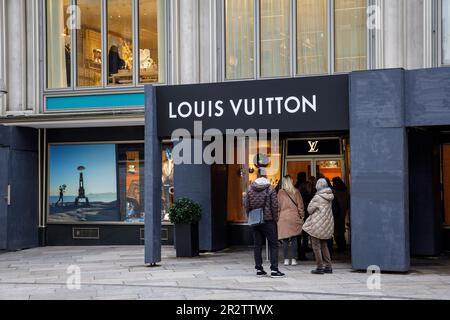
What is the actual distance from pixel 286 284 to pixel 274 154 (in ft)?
21.6

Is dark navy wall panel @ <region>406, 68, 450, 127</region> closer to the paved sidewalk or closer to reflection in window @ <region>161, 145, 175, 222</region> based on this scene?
the paved sidewalk

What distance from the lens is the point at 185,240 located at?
49.4 ft

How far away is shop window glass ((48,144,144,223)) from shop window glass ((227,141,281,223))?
2409 mm

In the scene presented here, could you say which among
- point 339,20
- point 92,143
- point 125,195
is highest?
point 339,20

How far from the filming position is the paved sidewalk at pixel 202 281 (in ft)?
32.8

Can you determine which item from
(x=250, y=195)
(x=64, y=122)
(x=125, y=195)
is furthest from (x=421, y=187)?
(x=64, y=122)

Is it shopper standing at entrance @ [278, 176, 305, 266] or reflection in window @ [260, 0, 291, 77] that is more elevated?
reflection in window @ [260, 0, 291, 77]

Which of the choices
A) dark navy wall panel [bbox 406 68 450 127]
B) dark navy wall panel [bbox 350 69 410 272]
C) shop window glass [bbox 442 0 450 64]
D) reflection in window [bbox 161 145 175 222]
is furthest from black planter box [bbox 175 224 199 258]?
shop window glass [bbox 442 0 450 64]

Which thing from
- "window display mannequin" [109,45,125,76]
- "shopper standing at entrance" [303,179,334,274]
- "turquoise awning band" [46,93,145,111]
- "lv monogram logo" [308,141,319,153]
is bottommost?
Answer: "shopper standing at entrance" [303,179,334,274]

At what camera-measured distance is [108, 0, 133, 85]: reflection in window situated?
17469 mm

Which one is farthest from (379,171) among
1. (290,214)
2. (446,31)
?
(446,31)

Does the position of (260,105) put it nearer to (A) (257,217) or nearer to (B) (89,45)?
(A) (257,217)

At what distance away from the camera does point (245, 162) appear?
17.2 meters
